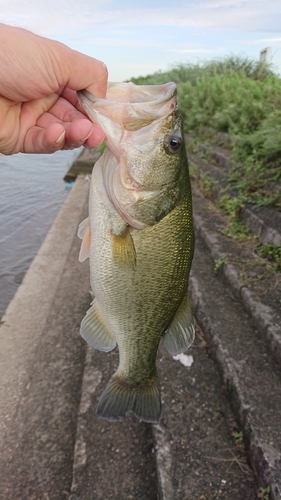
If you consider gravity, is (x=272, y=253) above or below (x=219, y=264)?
above

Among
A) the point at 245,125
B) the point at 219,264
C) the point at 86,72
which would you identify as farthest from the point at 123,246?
the point at 245,125

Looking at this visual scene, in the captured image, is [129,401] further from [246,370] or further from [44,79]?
[44,79]

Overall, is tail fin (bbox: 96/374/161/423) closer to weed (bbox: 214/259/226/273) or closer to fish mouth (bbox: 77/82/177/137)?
fish mouth (bbox: 77/82/177/137)

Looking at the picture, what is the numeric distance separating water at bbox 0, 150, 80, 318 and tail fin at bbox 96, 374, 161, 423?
10.6 ft

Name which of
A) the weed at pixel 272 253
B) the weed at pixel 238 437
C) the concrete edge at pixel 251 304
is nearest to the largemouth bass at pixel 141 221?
the weed at pixel 238 437

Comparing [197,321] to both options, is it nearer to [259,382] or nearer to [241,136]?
[259,382]

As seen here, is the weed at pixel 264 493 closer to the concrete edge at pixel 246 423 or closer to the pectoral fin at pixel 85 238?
the concrete edge at pixel 246 423

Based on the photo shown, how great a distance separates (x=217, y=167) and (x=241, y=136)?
2.58ft

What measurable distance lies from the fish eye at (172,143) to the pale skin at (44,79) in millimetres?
250

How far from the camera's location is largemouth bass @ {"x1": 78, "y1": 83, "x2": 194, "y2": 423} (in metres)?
1.64

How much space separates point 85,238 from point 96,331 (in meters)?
0.43

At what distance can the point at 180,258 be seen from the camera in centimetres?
177

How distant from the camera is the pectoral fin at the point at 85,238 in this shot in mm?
1855

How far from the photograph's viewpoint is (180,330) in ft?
6.24
